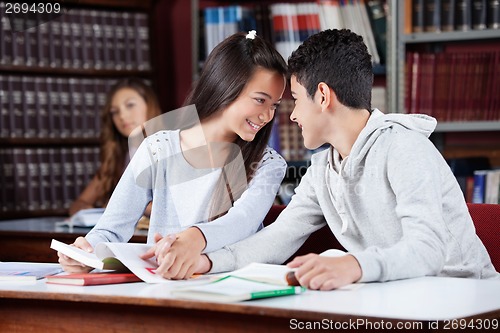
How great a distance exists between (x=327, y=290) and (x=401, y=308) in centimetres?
19

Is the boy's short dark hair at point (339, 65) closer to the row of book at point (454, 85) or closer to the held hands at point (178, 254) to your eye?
the held hands at point (178, 254)

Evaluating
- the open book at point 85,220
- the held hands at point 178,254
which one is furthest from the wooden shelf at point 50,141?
the held hands at point 178,254

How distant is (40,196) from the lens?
14.1 ft

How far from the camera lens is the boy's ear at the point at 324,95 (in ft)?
6.33

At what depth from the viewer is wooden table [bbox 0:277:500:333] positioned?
1.29 m

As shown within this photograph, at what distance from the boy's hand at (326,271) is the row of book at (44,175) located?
9.69ft

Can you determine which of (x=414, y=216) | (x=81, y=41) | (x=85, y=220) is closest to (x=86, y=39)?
(x=81, y=41)

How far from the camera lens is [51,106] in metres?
4.32

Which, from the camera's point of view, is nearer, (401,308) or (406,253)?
(401,308)

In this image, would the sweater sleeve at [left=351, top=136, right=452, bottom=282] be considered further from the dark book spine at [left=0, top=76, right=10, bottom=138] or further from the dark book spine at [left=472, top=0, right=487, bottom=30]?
the dark book spine at [left=0, top=76, right=10, bottom=138]

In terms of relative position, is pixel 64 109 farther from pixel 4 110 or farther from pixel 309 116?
pixel 309 116

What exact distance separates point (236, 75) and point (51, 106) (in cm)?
235

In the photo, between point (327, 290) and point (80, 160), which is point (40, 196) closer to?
point (80, 160)

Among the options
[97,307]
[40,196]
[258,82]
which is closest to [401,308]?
[97,307]
